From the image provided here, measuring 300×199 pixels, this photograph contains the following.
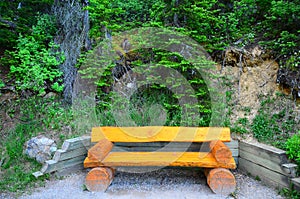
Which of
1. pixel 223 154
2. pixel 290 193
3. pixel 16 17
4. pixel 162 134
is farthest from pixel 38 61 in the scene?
pixel 290 193

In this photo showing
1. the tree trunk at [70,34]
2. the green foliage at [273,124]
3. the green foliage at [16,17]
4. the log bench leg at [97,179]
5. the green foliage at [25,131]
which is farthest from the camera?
the green foliage at [16,17]

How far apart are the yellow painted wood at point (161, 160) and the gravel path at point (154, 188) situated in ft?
1.29

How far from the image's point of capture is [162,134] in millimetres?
3646

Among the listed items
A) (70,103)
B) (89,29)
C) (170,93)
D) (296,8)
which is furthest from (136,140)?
(296,8)

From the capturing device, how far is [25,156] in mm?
3977

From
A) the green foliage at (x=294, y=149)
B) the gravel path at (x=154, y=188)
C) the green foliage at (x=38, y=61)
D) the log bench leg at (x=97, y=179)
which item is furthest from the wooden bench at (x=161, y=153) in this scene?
the green foliage at (x=38, y=61)

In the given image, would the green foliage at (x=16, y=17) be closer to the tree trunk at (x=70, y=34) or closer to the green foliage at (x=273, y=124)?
the tree trunk at (x=70, y=34)

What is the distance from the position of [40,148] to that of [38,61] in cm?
200

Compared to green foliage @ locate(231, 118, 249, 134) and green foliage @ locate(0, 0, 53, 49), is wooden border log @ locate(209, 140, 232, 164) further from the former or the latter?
green foliage @ locate(0, 0, 53, 49)

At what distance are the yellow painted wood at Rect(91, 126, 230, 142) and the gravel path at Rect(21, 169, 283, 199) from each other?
625 millimetres

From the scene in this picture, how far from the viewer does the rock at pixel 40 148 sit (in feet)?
12.9

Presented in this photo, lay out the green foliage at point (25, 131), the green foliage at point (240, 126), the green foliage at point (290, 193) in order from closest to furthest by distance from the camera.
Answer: the green foliage at point (290, 193), the green foliage at point (25, 131), the green foliage at point (240, 126)

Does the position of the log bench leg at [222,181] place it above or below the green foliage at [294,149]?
below

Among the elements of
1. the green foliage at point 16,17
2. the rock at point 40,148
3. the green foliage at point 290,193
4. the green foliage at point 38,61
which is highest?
the green foliage at point 16,17
